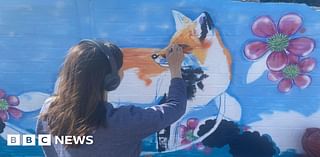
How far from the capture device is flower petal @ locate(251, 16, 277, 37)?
14.0ft

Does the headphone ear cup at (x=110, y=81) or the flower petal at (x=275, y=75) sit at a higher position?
the headphone ear cup at (x=110, y=81)

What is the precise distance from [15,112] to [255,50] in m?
2.14

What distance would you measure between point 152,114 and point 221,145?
8.38 ft

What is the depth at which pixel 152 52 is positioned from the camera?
4348 mm

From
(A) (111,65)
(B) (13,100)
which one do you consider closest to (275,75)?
(B) (13,100)

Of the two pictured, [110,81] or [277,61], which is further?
[277,61]

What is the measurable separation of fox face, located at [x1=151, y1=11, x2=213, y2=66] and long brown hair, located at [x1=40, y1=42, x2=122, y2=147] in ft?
7.44

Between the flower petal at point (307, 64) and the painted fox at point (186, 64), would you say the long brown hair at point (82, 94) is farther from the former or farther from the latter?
the flower petal at point (307, 64)

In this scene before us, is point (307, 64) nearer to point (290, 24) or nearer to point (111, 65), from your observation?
point (290, 24)

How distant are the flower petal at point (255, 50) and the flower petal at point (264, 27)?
83 mm

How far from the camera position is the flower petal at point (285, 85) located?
4383 millimetres

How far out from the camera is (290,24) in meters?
4.26

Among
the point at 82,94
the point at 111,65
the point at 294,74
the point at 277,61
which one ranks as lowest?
the point at 294,74

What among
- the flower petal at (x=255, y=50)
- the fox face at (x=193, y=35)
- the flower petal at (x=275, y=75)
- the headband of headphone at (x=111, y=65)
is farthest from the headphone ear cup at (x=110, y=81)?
the flower petal at (x=275, y=75)
